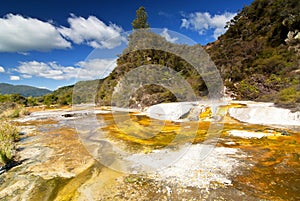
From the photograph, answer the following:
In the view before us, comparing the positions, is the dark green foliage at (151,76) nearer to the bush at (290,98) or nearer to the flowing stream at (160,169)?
the bush at (290,98)

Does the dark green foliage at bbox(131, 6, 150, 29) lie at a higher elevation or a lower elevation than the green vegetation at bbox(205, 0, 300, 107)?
higher

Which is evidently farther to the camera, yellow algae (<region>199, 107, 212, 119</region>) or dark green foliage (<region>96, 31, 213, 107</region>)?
dark green foliage (<region>96, 31, 213, 107</region>)

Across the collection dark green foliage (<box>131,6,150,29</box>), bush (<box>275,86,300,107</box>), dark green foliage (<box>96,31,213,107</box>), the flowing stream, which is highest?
dark green foliage (<box>131,6,150,29</box>)

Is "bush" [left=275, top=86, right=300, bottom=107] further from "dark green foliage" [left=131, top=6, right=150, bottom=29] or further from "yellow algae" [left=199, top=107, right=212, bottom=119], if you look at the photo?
"dark green foliage" [left=131, top=6, right=150, bottom=29]

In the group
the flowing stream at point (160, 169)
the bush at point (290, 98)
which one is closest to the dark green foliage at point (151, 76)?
the bush at point (290, 98)

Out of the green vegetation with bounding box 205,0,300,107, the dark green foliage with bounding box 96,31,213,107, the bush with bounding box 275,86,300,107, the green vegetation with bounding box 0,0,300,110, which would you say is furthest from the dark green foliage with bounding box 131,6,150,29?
the bush with bounding box 275,86,300,107

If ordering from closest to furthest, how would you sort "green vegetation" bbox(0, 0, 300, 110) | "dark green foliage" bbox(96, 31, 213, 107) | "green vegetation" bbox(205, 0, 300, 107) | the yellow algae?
the yellow algae < "green vegetation" bbox(205, 0, 300, 107) < "green vegetation" bbox(0, 0, 300, 110) < "dark green foliage" bbox(96, 31, 213, 107)

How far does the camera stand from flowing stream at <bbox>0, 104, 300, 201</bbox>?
417 centimetres

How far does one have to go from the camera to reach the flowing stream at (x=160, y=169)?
13.7 ft

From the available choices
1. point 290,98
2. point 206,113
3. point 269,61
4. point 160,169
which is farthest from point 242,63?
point 160,169

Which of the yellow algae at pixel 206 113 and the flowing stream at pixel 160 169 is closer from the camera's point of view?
the flowing stream at pixel 160 169

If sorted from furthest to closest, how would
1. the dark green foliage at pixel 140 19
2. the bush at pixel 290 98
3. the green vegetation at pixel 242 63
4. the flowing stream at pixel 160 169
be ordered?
the dark green foliage at pixel 140 19 → the green vegetation at pixel 242 63 → the bush at pixel 290 98 → the flowing stream at pixel 160 169

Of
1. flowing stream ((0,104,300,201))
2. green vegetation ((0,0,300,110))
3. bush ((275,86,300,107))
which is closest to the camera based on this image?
flowing stream ((0,104,300,201))

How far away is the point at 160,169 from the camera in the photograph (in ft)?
17.9
